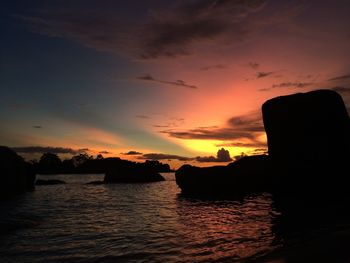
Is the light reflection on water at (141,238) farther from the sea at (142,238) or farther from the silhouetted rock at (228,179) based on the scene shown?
the silhouetted rock at (228,179)

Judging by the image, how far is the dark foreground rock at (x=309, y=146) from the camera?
22.8 metres

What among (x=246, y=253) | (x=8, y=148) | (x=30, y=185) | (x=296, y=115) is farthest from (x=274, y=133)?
(x=30, y=185)

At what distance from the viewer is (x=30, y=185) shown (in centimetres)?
5059

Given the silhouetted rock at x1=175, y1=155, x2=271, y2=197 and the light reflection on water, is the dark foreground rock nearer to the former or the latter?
the silhouetted rock at x1=175, y1=155, x2=271, y2=197

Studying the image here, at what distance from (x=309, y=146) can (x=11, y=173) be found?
3490 cm

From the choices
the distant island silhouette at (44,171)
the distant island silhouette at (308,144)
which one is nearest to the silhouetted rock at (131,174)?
the distant island silhouette at (44,171)

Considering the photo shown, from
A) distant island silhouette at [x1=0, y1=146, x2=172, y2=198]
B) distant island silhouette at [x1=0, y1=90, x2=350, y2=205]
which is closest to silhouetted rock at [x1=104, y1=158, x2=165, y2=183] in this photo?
distant island silhouette at [x1=0, y1=146, x2=172, y2=198]

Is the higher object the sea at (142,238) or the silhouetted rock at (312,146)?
the silhouetted rock at (312,146)

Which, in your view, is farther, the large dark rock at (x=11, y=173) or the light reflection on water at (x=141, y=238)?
the large dark rock at (x=11, y=173)

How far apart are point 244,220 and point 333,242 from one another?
26.8 ft

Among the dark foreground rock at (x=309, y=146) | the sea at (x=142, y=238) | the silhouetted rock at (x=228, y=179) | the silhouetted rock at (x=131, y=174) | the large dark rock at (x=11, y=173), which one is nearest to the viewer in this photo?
the sea at (x=142, y=238)

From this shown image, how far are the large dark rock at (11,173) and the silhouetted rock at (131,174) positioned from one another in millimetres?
34802

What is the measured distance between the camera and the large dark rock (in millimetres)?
38375

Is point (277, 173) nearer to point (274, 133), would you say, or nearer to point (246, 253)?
point (274, 133)
